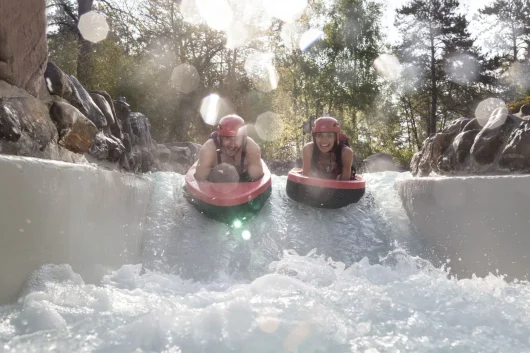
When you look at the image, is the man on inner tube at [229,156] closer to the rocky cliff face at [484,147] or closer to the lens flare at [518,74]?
the rocky cliff face at [484,147]

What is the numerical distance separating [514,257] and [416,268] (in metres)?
0.75

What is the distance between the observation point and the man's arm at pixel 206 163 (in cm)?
516

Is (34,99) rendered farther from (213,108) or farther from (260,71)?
(260,71)

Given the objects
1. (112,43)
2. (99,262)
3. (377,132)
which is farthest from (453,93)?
(99,262)

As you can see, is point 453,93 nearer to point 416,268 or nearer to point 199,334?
point 416,268

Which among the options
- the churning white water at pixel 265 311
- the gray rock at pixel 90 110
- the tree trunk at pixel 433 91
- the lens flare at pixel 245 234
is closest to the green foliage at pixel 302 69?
the tree trunk at pixel 433 91

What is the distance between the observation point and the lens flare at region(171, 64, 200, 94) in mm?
19781

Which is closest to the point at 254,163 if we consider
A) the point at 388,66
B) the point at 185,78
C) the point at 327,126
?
the point at 327,126

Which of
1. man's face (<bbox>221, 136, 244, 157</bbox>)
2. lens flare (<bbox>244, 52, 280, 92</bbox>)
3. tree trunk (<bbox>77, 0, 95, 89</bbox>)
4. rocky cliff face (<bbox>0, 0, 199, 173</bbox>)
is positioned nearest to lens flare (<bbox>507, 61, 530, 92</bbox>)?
lens flare (<bbox>244, 52, 280, 92</bbox>)

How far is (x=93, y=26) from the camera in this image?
15.4m

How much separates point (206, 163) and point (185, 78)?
627 inches

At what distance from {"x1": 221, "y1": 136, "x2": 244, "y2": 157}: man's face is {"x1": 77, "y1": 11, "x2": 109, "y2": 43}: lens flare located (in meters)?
12.1

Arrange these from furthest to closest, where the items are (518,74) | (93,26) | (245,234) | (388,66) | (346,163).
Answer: (388,66)
(518,74)
(93,26)
(346,163)
(245,234)

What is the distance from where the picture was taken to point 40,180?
2229 millimetres
